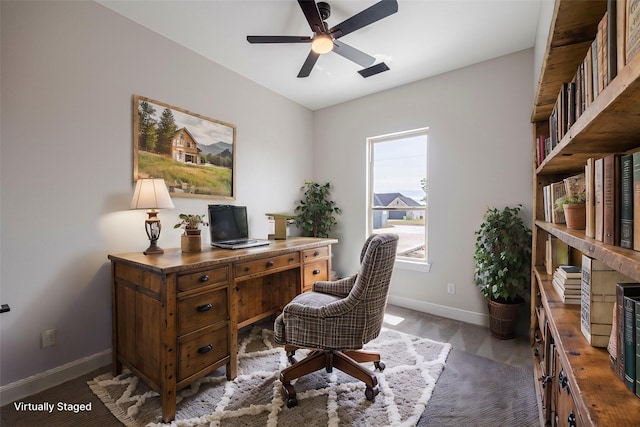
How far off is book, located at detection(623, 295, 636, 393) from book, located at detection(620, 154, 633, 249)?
0.14 meters

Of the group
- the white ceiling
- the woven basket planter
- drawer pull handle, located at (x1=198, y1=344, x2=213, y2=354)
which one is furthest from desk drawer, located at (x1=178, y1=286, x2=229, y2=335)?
the woven basket planter

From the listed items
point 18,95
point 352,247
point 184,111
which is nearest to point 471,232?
point 352,247

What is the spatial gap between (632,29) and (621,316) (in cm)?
66

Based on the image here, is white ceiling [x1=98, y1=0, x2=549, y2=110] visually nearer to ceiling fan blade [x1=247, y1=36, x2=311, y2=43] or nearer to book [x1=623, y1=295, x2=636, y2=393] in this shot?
ceiling fan blade [x1=247, y1=36, x2=311, y2=43]

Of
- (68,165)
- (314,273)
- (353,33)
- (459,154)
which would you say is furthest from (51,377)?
(459,154)

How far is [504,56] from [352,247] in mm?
2595

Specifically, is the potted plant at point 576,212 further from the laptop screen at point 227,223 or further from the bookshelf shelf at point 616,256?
the laptop screen at point 227,223

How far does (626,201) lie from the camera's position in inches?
27.3

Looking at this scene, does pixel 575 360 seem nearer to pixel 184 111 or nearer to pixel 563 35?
pixel 563 35

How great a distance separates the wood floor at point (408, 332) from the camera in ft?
5.09

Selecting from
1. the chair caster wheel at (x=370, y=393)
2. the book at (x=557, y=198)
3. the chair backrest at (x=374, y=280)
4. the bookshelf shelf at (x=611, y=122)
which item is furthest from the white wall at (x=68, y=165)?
the book at (x=557, y=198)

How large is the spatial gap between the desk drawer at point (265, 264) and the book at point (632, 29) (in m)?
1.95

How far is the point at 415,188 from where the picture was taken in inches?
128

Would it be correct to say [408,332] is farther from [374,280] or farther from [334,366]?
[374,280]
